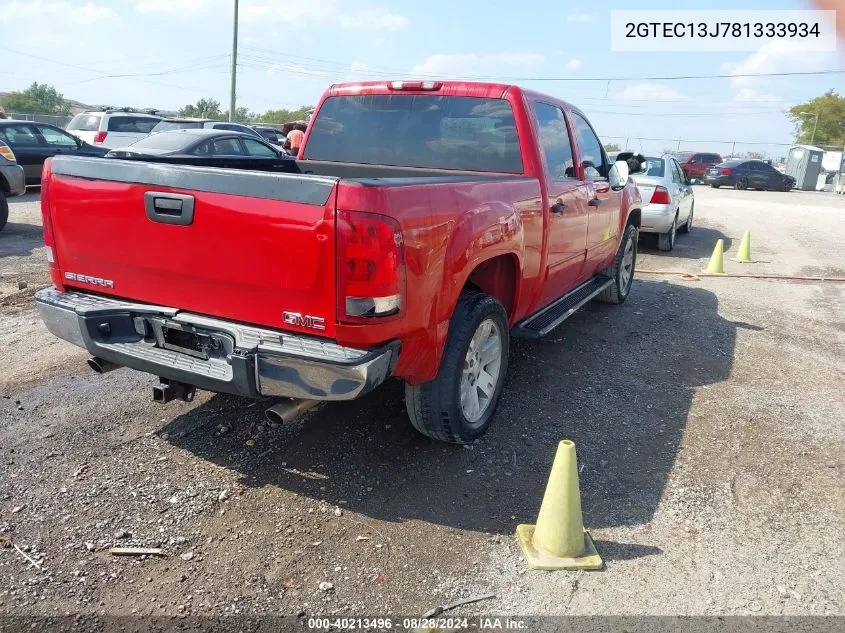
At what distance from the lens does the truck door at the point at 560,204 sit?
4.48m

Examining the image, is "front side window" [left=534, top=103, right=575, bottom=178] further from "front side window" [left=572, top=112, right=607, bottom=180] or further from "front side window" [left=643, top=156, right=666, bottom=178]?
Answer: "front side window" [left=643, top=156, right=666, bottom=178]

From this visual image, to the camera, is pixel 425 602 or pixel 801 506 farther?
pixel 801 506

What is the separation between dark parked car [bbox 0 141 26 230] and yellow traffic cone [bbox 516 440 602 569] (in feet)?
31.0

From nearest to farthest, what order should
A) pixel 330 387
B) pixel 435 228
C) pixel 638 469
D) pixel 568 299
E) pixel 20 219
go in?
1. pixel 330 387
2. pixel 435 228
3. pixel 638 469
4. pixel 568 299
5. pixel 20 219

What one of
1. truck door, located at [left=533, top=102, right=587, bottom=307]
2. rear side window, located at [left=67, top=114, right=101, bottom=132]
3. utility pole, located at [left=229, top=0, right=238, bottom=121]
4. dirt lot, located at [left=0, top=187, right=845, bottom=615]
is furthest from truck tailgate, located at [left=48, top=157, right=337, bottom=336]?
utility pole, located at [left=229, top=0, right=238, bottom=121]

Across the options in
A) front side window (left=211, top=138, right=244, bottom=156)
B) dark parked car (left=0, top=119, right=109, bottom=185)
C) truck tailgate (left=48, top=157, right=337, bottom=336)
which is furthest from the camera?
dark parked car (left=0, top=119, right=109, bottom=185)

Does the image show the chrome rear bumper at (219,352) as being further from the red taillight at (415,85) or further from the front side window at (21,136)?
the front side window at (21,136)

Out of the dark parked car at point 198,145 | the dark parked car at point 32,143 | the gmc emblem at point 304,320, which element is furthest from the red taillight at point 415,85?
the dark parked car at point 32,143

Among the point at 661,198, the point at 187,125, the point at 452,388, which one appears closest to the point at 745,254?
the point at 661,198

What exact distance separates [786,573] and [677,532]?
46cm

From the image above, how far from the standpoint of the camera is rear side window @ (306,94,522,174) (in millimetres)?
4410

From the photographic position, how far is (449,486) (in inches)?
135

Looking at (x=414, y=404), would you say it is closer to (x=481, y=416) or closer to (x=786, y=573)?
(x=481, y=416)

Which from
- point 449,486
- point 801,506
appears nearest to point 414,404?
point 449,486
